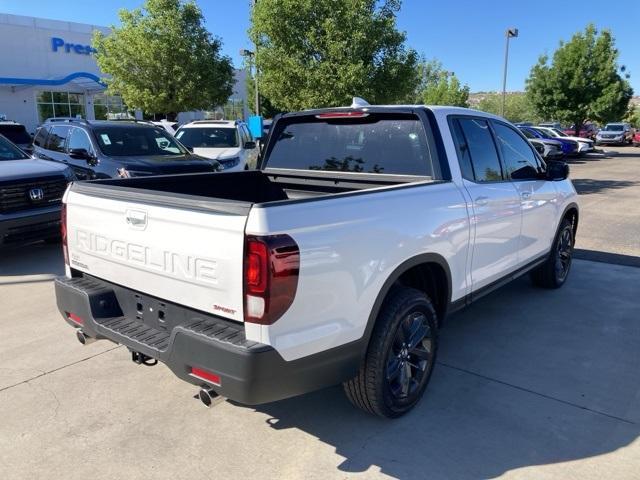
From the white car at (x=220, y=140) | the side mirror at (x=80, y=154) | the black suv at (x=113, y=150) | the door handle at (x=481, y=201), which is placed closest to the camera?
the door handle at (x=481, y=201)

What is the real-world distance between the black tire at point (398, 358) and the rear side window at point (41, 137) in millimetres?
9161

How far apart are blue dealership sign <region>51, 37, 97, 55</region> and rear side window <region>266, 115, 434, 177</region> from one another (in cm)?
3034

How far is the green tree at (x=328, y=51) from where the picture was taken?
38.1ft

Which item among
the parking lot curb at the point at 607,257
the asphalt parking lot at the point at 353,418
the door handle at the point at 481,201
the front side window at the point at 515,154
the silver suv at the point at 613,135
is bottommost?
the asphalt parking lot at the point at 353,418

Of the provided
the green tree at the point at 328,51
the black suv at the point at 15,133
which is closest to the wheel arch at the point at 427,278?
the green tree at the point at 328,51

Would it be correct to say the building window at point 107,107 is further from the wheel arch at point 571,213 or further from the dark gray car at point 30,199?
the wheel arch at point 571,213

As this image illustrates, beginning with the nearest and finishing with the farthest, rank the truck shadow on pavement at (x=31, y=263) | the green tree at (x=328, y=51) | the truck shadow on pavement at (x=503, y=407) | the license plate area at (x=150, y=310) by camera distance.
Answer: the license plate area at (x=150, y=310) < the truck shadow on pavement at (x=503, y=407) < the truck shadow on pavement at (x=31, y=263) < the green tree at (x=328, y=51)

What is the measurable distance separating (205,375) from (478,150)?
2.73 meters

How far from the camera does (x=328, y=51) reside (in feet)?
39.0

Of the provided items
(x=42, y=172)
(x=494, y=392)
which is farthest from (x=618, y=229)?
(x=42, y=172)

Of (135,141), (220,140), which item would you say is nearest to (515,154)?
(135,141)

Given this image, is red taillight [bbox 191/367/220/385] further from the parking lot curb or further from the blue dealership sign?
the blue dealership sign

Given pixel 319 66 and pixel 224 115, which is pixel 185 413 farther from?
pixel 224 115

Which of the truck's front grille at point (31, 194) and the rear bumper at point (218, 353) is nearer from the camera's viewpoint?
the rear bumper at point (218, 353)
